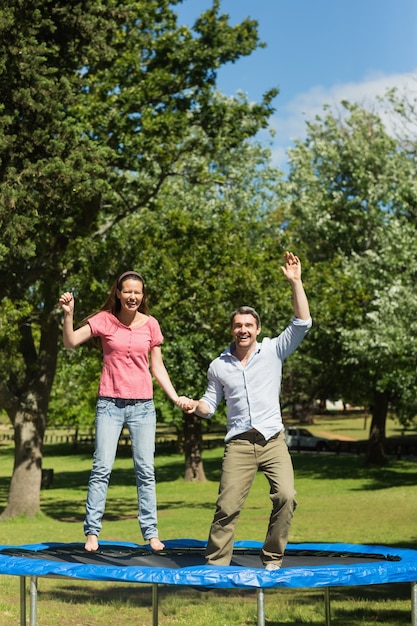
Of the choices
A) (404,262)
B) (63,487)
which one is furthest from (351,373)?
(63,487)

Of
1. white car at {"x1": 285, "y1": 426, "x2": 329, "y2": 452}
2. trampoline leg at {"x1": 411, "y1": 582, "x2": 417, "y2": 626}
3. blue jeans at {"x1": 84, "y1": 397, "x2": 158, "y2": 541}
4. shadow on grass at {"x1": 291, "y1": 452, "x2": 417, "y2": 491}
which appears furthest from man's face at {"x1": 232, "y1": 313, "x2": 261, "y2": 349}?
white car at {"x1": 285, "y1": 426, "x2": 329, "y2": 452}

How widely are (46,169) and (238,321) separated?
38.7 feet

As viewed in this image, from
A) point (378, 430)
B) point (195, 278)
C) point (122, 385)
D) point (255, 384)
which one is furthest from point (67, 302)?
point (378, 430)

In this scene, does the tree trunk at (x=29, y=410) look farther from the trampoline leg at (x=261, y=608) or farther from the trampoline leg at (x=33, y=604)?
the trampoline leg at (x=261, y=608)

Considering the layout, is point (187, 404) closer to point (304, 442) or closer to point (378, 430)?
point (378, 430)

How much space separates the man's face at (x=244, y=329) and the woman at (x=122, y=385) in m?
0.69

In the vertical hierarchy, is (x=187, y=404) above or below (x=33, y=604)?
above

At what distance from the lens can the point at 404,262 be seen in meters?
32.9

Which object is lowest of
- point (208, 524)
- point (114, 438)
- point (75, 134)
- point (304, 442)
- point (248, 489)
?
point (208, 524)

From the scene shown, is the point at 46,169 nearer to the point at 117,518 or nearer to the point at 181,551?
the point at 181,551

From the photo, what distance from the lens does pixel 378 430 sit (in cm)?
4503

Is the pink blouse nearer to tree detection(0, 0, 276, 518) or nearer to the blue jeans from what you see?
the blue jeans

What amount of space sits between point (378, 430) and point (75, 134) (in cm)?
2904

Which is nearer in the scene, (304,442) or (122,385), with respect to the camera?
(122,385)
